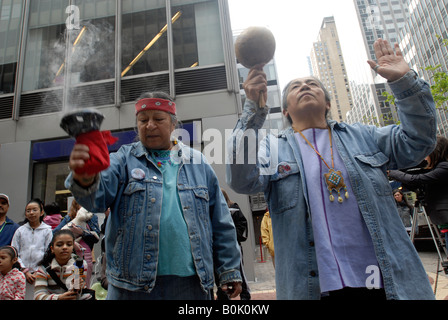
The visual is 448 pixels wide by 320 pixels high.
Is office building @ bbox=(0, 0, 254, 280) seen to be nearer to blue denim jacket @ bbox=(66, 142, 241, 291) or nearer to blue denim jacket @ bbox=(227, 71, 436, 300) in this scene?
blue denim jacket @ bbox=(66, 142, 241, 291)

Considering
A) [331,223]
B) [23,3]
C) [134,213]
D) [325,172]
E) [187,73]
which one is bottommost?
[331,223]

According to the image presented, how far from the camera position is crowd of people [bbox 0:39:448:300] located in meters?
1.32

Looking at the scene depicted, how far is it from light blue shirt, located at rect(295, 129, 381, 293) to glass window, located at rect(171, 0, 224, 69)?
24.8ft

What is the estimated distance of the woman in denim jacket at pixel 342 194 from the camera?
130 centimetres

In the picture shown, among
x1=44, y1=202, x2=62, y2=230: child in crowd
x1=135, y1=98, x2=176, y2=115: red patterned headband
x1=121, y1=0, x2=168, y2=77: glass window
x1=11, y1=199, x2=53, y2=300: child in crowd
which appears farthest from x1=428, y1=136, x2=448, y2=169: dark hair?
x1=121, y1=0, x2=168, y2=77: glass window

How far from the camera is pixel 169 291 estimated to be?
1.46 m

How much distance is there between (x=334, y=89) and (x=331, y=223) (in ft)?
275

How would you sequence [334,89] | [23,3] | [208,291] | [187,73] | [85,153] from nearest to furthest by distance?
[85,153]
[208,291]
[23,3]
[187,73]
[334,89]

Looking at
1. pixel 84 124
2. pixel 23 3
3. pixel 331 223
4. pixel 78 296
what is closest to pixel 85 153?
pixel 84 124

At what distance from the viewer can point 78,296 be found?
2869mm

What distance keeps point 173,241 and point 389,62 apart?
149cm

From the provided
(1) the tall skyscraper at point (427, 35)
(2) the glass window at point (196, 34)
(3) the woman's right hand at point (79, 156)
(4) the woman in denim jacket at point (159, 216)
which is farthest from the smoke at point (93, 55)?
(1) the tall skyscraper at point (427, 35)

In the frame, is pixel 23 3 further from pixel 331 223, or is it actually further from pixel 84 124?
pixel 331 223

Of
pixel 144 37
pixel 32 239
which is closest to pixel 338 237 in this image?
pixel 32 239
